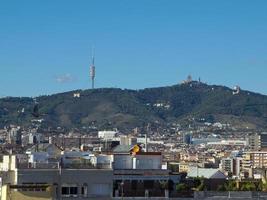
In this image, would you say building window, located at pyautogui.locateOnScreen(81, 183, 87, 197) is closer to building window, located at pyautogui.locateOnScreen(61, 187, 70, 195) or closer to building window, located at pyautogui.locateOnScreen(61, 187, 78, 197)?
building window, located at pyautogui.locateOnScreen(61, 187, 78, 197)

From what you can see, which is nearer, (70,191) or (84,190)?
(70,191)

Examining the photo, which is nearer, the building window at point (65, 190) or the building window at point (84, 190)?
the building window at point (65, 190)

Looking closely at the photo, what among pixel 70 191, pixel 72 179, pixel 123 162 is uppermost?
pixel 123 162

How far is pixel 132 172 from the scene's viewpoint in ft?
136

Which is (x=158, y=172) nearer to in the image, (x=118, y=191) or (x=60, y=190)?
(x=118, y=191)

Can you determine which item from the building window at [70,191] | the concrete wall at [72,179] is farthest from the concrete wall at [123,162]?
the building window at [70,191]

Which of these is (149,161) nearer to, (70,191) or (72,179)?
(72,179)

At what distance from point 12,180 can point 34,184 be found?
6.09 feet

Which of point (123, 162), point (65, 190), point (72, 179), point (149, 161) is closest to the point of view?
point (65, 190)

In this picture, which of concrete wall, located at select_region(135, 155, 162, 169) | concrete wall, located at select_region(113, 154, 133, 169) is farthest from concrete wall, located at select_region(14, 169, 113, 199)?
concrete wall, located at select_region(135, 155, 162, 169)

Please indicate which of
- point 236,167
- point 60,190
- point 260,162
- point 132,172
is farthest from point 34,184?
point 260,162

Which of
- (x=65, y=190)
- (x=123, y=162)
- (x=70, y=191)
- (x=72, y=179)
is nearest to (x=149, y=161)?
(x=123, y=162)

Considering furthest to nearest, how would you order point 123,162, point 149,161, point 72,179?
1. point 149,161
2. point 123,162
3. point 72,179

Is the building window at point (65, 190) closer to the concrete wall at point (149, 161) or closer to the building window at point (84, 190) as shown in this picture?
the building window at point (84, 190)
